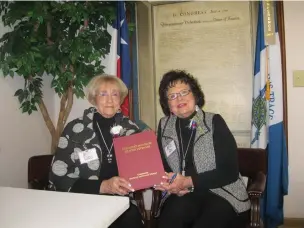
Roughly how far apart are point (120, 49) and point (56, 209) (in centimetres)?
193

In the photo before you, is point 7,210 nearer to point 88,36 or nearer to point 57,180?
point 57,180

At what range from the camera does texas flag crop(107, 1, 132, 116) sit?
2.73 meters

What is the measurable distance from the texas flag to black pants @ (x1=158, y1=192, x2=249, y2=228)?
1286mm

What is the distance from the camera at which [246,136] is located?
2887 millimetres

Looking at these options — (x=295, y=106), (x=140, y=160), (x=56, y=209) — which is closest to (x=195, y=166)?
(x=140, y=160)

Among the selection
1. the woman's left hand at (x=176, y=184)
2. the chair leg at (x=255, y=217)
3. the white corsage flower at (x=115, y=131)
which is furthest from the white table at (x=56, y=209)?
the chair leg at (x=255, y=217)

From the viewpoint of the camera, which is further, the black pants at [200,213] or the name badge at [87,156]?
the name badge at [87,156]

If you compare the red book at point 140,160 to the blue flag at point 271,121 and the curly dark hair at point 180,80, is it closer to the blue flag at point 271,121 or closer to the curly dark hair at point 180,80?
the curly dark hair at point 180,80

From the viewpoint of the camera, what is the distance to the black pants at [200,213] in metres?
1.63

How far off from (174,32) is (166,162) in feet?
5.12


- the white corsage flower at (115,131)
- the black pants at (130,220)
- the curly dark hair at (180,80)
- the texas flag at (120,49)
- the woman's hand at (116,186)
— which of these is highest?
the texas flag at (120,49)

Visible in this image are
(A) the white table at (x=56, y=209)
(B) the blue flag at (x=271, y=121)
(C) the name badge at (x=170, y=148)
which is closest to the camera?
(A) the white table at (x=56, y=209)

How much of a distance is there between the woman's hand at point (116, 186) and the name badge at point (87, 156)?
0.59ft

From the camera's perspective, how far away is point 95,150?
1.87 m
